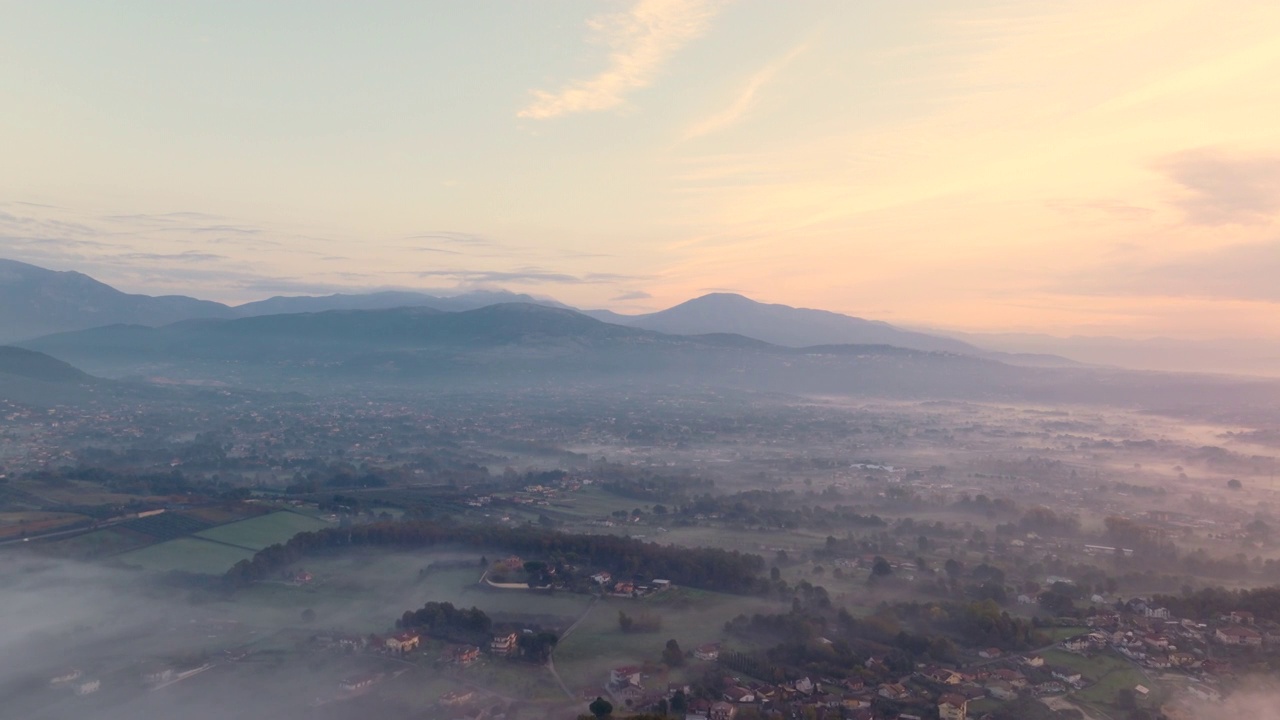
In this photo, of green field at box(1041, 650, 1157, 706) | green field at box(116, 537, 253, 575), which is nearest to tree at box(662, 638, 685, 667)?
Answer: green field at box(1041, 650, 1157, 706)

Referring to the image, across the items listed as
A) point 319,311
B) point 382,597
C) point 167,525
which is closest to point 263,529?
point 167,525

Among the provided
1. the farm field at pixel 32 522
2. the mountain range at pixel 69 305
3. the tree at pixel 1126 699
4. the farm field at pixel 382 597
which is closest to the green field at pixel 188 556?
the farm field at pixel 382 597

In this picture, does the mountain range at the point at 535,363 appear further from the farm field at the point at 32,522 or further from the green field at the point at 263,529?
the green field at the point at 263,529

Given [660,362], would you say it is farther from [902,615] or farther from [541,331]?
[902,615]

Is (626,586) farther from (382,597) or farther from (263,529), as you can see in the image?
(263,529)

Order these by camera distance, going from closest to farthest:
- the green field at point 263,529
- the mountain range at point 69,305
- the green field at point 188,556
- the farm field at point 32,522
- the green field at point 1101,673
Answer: the green field at point 1101,673 < the green field at point 188,556 < the farm field at point 32,522 < the green field at point 263,529 < the mountain range at point 69,305

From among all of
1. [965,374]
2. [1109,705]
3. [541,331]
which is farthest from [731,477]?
[541,331]

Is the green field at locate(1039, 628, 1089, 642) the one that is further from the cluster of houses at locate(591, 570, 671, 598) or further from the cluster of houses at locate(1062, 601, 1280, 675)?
the cluster of houses at locate(591, 570, 671, 598)
